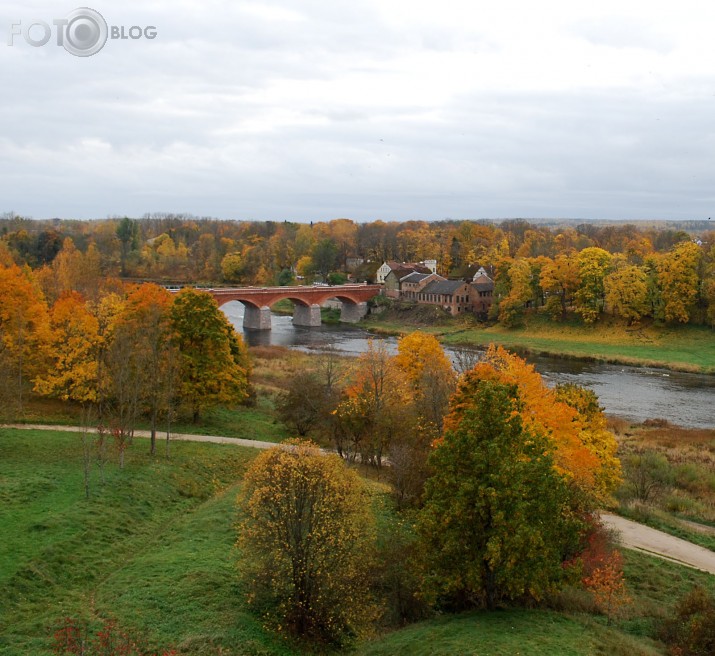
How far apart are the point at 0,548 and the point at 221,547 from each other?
649 cm

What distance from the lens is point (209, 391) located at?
38.2m

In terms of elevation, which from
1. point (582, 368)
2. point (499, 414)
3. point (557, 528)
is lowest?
point (582, 368)

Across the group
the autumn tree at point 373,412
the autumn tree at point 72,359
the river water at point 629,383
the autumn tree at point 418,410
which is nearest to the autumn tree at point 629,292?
the river water at point 629,383

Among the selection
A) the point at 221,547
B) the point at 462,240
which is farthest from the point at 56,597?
the point at 462,240

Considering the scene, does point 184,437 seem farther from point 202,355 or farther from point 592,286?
point 592,286

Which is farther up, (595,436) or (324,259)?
(324,259)

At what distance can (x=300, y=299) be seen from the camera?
101 metres

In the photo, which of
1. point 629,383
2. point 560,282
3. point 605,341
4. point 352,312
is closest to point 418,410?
point 629,383

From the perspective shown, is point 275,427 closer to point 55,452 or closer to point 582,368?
point 55,452

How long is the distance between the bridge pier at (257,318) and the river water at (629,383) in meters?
4.99

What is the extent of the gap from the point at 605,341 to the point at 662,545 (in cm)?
5776

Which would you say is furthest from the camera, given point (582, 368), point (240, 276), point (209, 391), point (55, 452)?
point (240, 276)

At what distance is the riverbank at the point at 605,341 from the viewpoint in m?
72.4

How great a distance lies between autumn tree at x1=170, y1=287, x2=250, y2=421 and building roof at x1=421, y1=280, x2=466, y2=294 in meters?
66.9
